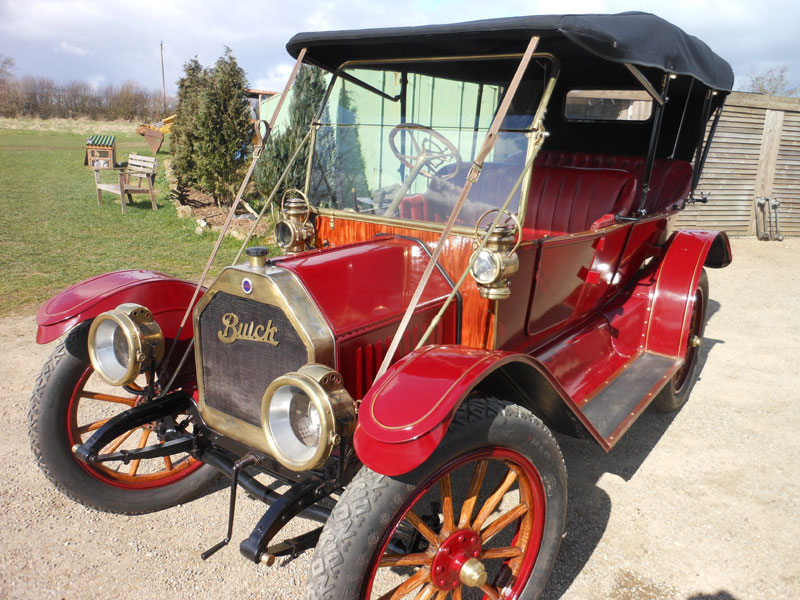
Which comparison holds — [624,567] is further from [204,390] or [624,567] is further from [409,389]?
[204,390]

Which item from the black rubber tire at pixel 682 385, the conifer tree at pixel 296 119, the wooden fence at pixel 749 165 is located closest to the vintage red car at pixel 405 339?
the black rubber tire at pixel 682 385

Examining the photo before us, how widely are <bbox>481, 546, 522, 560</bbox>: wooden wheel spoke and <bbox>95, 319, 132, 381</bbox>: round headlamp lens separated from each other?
60.1 inches

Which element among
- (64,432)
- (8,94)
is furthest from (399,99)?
(8,94)

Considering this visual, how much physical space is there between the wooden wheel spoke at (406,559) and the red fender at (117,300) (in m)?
1.41

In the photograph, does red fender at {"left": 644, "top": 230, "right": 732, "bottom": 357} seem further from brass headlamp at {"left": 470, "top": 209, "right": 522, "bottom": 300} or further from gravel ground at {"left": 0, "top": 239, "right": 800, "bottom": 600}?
brass headlamp at {"left": 470, "top": 209, "right": 522, "bottom": 300}

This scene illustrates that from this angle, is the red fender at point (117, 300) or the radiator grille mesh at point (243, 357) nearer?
the radiator grille mesh at point (243, 357)

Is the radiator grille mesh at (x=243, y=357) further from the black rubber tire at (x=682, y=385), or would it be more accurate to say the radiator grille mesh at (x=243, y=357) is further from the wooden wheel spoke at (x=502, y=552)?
the black rubber tire at (x=682, y=385)

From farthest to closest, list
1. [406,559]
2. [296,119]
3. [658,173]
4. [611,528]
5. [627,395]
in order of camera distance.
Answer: [296,119]
[658,173]
[627,395]
[611,528]
[406,559]

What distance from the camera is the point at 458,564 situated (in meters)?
1.83

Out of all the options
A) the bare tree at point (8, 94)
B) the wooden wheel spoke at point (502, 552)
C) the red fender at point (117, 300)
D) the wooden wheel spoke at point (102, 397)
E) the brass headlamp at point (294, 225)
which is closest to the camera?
the wooden wheel spoke at point (502, 552)

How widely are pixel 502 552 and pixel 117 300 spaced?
190 centimetres

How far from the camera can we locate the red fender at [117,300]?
2.39 metres

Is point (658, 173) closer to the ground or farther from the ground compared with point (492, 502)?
farther from the ground

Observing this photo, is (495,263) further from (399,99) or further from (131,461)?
(131,461)
